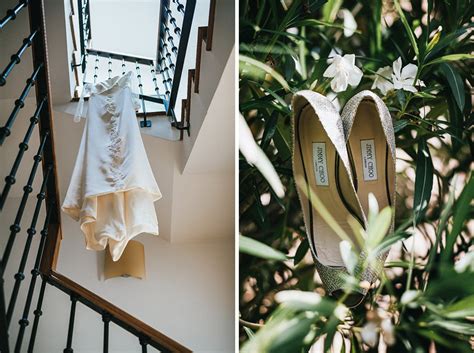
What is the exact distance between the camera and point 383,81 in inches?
46.3

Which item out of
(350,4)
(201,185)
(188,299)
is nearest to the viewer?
(350,4)

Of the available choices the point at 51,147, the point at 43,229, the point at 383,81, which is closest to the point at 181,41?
the point at 51,147

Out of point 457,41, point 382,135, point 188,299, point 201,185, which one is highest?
point 457,41

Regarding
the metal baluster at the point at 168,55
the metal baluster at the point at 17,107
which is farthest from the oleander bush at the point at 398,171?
the metal baluster at the point at 168,55

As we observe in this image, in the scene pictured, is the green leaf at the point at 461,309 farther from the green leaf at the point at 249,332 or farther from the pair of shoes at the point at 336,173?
the green leaf at the point at 249,332

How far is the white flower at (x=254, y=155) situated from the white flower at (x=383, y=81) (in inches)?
10.9

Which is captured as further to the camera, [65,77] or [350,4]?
[65,77]

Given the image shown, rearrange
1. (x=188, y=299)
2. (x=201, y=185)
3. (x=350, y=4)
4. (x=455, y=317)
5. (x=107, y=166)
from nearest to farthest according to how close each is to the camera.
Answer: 1. (x=455, y=317)
2. (x=350, y=4)
3. (x=107, y=166)
4. (x=201, y=185)
5. (x=188, y=299)

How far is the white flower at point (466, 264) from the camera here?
1.17 metres

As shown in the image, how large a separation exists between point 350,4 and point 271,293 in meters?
0.65

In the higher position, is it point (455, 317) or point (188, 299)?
point (455, 317)

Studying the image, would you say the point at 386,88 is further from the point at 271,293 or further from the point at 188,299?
the point at 188,299

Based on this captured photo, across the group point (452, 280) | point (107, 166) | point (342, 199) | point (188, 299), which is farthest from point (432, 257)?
point (188, 299)

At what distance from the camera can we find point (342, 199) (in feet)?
3.67
